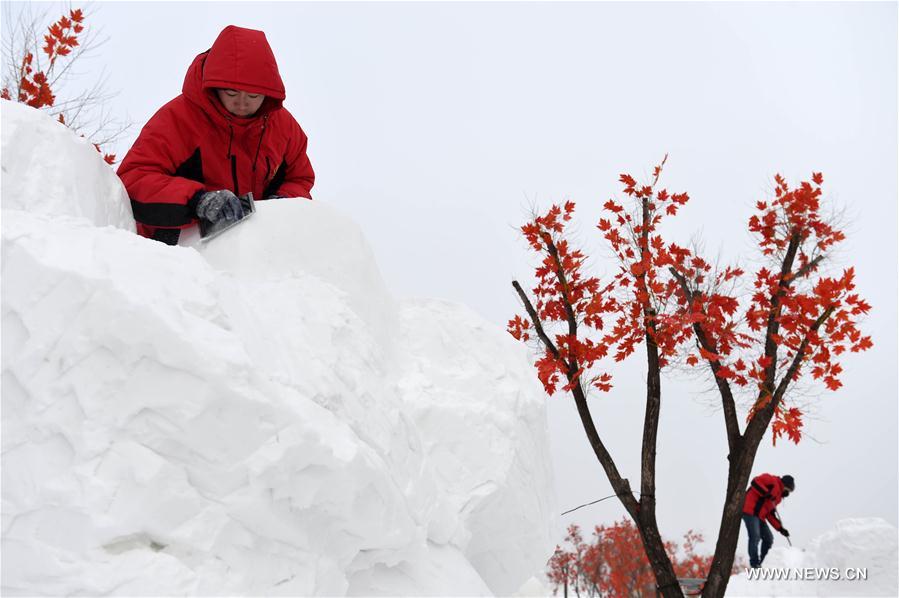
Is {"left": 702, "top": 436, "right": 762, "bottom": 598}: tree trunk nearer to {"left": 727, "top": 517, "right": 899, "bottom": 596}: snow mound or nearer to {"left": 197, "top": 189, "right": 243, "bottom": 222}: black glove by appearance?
{"left": 197, "top": 189, "right": 243, "bottom": 222}: black glove

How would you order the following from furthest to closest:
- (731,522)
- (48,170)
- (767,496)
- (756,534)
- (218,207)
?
(756,534) → (767,496) → (731,522) → (218,207) → (48,170)

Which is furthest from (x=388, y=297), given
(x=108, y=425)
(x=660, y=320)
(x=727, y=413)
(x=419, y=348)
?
(x=727, y=413)

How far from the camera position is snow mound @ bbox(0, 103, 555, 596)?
1.93 meters

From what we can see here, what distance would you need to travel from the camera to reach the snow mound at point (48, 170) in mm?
2504

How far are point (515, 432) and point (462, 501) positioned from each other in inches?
20.0

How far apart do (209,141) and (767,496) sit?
23.6ft

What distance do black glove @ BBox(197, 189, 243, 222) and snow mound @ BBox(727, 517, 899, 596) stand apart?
9949mm

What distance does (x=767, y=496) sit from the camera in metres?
7.74

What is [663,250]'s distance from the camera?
5574 mm

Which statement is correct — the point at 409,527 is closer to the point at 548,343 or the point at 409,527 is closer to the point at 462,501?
the point at 462,501

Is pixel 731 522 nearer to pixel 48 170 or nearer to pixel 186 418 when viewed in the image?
pixel 186 418

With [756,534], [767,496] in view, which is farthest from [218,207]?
[756,534]

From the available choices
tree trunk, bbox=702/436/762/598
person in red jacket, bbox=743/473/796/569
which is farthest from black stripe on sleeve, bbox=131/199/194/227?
person in red jacket, bbox=743/473/796/569

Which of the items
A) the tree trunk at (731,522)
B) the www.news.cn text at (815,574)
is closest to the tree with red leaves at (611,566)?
the www.news.cn text at (815,574)
